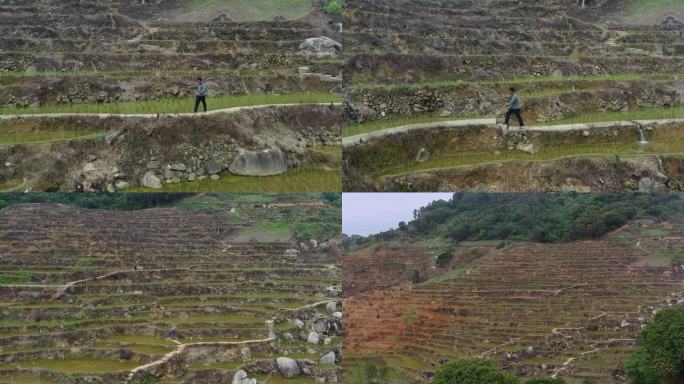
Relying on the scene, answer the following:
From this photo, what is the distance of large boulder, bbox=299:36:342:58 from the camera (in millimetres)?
18844

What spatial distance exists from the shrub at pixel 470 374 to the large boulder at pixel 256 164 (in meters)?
4.74

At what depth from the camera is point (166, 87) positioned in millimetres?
15594

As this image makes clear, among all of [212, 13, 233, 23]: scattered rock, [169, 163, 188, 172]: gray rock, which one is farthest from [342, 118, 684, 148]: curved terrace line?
[212, 13, 233, 23]: scattered rock

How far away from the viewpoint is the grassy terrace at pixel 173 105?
13.2 metres

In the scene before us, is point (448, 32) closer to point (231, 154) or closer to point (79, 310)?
point (231, 154)

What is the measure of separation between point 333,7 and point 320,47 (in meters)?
3.72

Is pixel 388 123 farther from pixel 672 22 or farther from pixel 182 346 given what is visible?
pixel 672 22

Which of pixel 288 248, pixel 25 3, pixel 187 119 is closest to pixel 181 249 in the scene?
pixel 288 248

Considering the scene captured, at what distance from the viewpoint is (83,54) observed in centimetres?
1764

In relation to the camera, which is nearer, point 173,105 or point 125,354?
point 125,354

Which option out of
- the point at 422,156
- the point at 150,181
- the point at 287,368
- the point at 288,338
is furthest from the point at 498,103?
the point at 150,181

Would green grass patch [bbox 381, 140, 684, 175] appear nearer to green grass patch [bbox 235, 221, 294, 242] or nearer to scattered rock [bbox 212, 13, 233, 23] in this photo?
green grass patch [bbox 235, 221, 294, 242]

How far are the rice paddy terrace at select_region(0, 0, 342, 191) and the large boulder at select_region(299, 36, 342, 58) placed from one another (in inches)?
1.7

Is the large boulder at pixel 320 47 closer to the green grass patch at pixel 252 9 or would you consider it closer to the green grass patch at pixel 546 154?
the green grass patch at pixel 252 9
